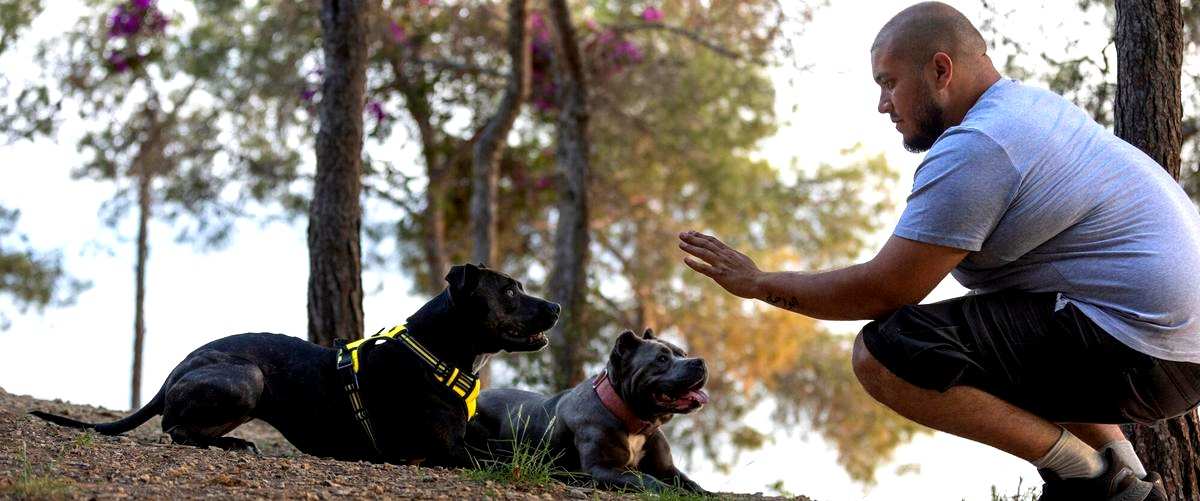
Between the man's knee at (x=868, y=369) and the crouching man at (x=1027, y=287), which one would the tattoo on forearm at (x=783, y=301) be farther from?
the man's knee at (x=868, y=369)

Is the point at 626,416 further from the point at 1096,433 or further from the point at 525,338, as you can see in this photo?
the point at 1096,433

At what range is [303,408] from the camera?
568 centimetres

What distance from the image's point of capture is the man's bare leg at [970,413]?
14.0 ft

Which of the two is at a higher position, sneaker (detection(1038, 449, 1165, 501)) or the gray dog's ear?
the gray dog's ear

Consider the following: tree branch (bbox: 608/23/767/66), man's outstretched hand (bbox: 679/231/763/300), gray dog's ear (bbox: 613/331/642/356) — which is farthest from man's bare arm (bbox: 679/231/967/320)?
tree branch (bbox: 608/23/767/66)

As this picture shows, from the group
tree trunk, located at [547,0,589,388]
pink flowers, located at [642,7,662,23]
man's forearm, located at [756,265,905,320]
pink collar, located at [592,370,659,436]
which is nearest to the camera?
man's forearm, located at [756,265,905,320]

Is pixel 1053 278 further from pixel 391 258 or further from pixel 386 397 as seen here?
pixel 391 258

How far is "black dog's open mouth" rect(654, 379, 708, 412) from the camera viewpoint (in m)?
5.55

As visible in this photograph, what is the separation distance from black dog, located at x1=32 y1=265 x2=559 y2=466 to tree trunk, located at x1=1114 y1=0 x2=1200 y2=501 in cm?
280

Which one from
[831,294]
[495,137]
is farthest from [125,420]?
[495,137]

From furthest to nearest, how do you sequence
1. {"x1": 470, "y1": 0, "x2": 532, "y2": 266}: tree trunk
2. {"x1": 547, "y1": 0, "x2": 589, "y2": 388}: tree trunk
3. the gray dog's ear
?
{"x1": 470, "y1": 0, "x2": 532, "y2": 266}: tree trunk < {"x1": 547, "y1": 0, "x2": 589, "y2": 388}: tree trunk < the gray dog's ear

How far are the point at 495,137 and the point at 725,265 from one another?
938 cm

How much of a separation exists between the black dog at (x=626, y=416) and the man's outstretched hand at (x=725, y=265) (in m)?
1.12

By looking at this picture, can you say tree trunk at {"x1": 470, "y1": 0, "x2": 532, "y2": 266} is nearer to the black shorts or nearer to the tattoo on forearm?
the tattoo on forearm
